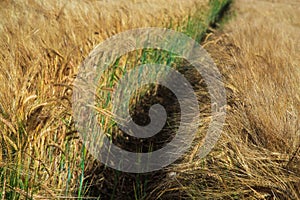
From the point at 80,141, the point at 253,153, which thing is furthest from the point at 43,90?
the point at 253,153

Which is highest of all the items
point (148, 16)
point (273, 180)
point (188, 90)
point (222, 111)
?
point (148, 16)

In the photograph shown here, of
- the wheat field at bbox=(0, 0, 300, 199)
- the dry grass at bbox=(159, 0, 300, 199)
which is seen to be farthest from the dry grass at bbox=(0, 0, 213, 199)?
the dry grass at bbox=(159, 0, 300, 199)

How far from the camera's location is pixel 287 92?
5.39 ft

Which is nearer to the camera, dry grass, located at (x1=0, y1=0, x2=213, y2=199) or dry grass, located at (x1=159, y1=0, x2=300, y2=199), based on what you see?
dry grass, located at (x1=0, y1=0, x2=213, y2=199)

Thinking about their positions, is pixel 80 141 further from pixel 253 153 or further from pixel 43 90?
pixel 253 153

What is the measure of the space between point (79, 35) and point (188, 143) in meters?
0.97

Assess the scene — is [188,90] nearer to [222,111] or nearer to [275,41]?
[222,111]

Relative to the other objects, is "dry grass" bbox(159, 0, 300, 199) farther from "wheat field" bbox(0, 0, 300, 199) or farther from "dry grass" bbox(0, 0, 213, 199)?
"dry grass" bbox(0, 0, 213, 199)

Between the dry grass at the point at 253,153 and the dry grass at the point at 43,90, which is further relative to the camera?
the dry grass at the point at 253,153

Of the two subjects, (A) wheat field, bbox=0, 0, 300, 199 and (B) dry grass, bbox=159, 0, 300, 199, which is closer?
(A) wheat field, bbox=0, 0, 300, 199

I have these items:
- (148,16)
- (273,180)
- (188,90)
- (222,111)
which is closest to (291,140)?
(273,180)

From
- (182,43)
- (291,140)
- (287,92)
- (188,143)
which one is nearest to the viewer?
(291,140)

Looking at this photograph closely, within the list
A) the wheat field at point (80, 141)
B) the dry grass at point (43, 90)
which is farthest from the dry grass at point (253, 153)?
the dry grass at point (43, 90)

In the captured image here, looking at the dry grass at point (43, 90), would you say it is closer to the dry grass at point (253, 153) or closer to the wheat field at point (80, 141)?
the wheat field at point (80, 141)
